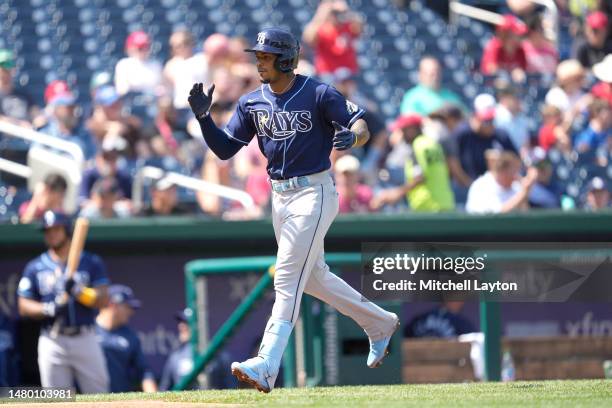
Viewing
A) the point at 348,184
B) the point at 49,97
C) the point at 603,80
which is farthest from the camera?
the point at 603,80

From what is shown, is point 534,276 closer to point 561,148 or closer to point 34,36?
point 561,148

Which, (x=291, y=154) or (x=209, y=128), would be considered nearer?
(x=291, y=154)

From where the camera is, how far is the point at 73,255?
9.48 m

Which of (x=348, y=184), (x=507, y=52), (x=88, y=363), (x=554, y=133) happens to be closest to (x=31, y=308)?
(x=88, y=363)

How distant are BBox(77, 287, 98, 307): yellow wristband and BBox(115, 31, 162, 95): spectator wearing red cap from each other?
343 centimetres

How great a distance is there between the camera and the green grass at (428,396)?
20.4ft

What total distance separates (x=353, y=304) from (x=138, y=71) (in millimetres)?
6248

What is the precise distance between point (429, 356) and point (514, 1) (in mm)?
6194

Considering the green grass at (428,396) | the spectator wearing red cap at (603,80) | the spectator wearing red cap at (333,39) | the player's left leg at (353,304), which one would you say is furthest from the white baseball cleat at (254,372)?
the spectator wearing red cap at (603,80)

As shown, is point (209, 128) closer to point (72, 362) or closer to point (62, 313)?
point (62, 313)

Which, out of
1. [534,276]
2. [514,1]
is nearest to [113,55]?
[514,1]

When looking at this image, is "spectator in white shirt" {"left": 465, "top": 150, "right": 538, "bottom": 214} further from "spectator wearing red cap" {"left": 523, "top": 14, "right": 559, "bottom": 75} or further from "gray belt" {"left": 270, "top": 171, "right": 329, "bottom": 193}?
"gray belt" {"left": 270, "top": 171, "right": 329, "bottom": 193}

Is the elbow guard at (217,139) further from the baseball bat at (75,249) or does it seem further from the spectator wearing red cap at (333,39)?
the spectator wearing red cap at (333,39)

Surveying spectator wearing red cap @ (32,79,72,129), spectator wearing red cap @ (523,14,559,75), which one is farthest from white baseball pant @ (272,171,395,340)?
spectator wearing red cap @ (523,14,559,75)
